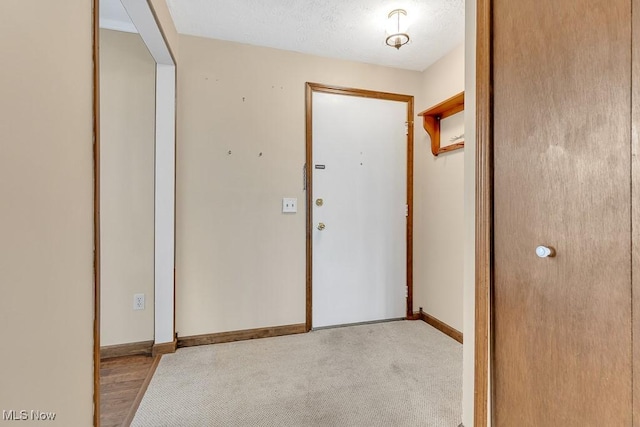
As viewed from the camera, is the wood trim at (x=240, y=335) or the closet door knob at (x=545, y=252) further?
the wood trim at (x=240, y=335)

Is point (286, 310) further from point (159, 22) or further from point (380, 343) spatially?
point (159, 22)

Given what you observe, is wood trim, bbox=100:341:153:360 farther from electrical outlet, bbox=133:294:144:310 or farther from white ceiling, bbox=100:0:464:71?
white ceiling, bbox=100:0:464:71

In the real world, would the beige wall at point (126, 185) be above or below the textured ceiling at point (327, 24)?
below

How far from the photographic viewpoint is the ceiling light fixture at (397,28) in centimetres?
204

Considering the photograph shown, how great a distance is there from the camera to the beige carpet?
5.11 feet

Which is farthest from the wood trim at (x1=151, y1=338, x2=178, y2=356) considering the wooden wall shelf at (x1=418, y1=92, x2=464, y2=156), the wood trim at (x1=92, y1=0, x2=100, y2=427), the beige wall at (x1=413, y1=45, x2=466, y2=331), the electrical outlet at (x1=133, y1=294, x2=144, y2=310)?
the wooden wall shelf at (x1=418, y1=92, x2=464, y2=156)

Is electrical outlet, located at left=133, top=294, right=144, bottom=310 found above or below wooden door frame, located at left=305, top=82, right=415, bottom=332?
below

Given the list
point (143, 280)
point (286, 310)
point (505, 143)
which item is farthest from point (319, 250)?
point (505, 143)

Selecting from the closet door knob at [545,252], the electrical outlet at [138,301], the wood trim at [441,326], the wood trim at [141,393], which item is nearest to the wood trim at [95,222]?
the wood trim at [141,393]

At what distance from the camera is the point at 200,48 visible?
92.6 inches

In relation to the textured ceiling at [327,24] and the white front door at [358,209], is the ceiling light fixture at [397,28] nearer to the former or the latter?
the textured ceiling at [327,24]
